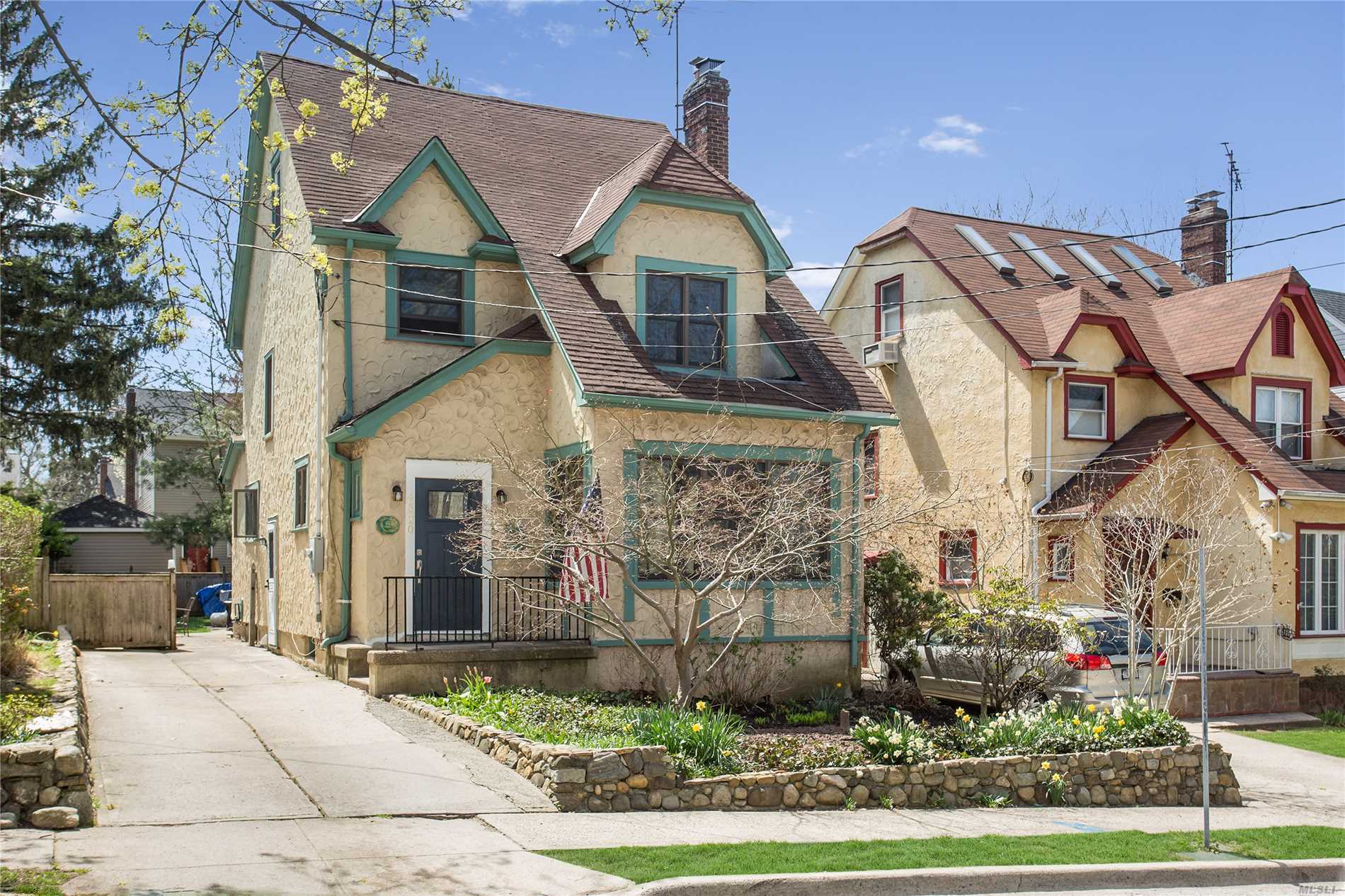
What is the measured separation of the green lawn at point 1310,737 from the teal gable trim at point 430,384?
12173 millimetres

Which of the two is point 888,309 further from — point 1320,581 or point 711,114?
point 1320,581

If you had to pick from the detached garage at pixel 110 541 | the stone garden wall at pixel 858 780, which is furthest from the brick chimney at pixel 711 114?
the detached garage at pixel 110 541

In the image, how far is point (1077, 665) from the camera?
16.2 meters

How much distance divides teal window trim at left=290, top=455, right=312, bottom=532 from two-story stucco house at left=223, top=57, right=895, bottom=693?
3.6 inches

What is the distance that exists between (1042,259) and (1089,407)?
458cm

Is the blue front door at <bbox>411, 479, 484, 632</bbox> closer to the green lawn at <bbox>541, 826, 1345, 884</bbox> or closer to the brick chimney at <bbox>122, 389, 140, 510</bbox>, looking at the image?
the green lawn at <bbox>541, 826, 1345, 884</bbox>

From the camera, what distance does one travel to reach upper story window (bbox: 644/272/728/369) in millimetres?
17422

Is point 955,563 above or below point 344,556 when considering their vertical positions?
below

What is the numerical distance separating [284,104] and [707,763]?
533 inches

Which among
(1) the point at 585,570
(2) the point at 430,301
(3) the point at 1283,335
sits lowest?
(1) the point at 585,570

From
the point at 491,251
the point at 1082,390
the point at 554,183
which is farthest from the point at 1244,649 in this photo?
the point at 491,251

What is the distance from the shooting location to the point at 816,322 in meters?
19.4

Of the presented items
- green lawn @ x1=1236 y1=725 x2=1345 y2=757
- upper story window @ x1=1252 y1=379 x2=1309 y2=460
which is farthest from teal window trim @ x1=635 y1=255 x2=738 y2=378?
upper story window @ x1=1252 y1=379 x2=1309 y2=460

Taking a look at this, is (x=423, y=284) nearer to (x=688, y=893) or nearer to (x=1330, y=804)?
(x=688, y=893)
